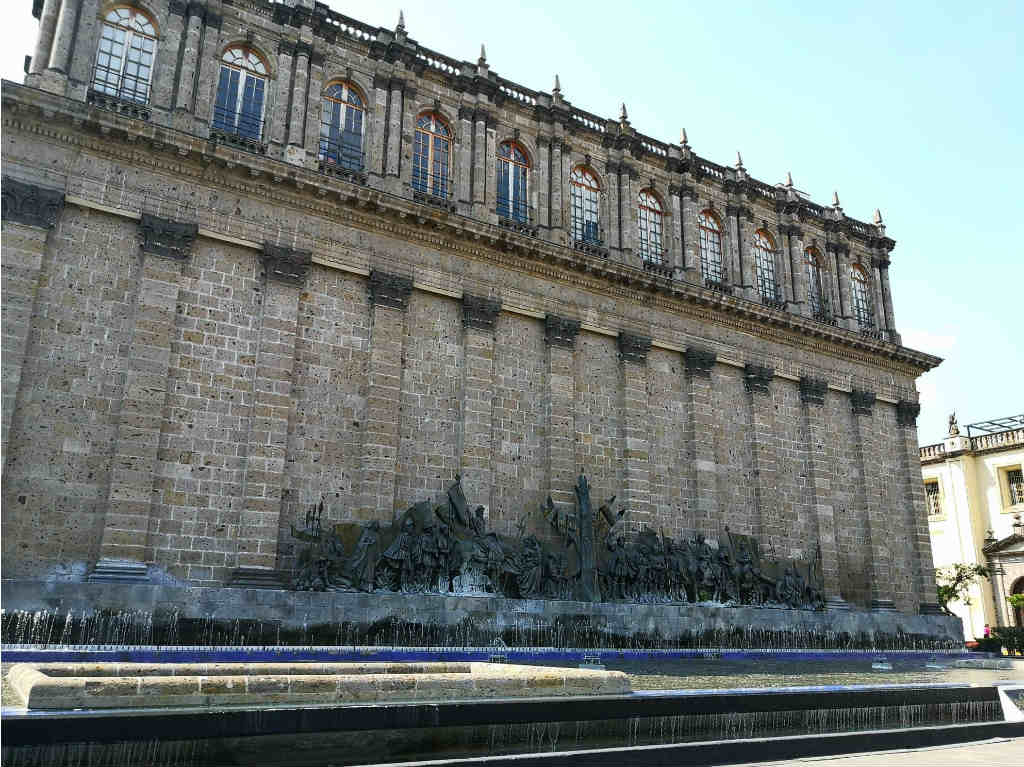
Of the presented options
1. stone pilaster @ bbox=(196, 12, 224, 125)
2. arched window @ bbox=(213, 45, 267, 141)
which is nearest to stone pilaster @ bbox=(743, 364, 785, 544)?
arched window @ bbox=(213, 45, 267, 141)

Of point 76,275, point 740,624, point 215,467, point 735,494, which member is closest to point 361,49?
point 76,275

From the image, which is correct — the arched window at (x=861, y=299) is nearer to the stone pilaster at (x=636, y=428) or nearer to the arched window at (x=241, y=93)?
the stone pilaster at (x=636, y=428)

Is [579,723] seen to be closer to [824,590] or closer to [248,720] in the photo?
[248,720]

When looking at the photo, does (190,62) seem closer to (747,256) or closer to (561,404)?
(561,404)

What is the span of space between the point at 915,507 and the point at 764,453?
825cm

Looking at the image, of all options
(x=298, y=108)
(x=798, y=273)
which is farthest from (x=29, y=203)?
(x=798, y=273)

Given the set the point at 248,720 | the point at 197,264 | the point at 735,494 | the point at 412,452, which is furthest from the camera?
Answer: the point at 735,494

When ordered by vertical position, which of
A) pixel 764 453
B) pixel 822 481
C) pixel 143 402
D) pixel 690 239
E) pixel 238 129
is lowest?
pixel 143 402

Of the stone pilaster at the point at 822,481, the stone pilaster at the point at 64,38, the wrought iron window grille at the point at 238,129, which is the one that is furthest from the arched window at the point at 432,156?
the stone pilaster at the point at 822,481

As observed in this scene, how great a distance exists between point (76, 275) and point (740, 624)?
A: 19084mm

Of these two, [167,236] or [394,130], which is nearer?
[167,236]

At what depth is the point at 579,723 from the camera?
294 inches

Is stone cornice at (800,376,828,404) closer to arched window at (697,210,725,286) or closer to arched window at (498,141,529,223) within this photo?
arched window at (697,210,725,286)

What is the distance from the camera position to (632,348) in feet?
81.9
